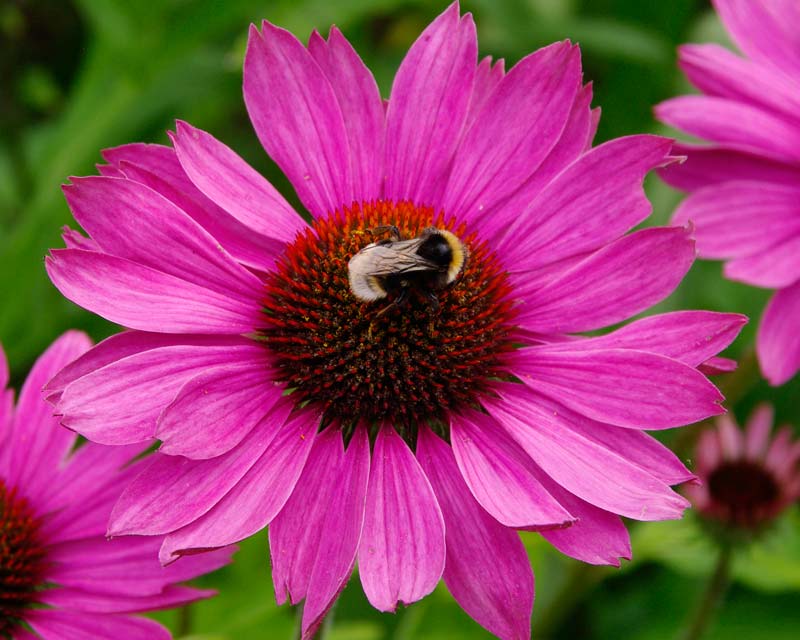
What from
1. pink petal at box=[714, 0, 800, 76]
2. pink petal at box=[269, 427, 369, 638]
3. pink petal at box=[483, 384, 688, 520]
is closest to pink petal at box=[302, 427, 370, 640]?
pink petal at box=[269, 427, 369, 638]

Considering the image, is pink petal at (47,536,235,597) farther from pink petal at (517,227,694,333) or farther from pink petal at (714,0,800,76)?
pink petal at (714,0,800,76)

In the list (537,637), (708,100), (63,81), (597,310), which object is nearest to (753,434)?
(537,637)

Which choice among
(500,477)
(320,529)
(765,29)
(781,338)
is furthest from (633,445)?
(765,29)

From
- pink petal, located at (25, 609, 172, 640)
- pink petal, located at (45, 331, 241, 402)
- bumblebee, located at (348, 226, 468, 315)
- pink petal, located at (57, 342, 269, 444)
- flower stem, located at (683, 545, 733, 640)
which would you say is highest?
pink petal, located at (45, 331, 241, 402)

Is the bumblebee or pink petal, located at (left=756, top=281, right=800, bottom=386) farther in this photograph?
pink petal, located at (left=756, top=281, right=800, bottom=386)

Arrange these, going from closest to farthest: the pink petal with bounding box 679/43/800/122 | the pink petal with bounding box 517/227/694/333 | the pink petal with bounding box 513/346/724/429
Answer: the pink petal with bounding box 513/346/724/429 < the pink petal with bounding box 517/227/694/333 < the pink petal with bounding box 679/43/800/122

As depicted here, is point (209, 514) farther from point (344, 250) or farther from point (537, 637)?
point (537, 637)

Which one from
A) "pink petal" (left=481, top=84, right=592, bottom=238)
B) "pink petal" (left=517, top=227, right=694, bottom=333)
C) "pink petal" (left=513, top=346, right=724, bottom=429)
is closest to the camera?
"pink petal" (left=513, top=346, right=724, bottom=429)

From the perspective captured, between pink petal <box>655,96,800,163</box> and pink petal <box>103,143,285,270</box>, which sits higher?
pink petal <box>103,143,285,270</box>

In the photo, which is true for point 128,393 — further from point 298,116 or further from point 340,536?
point 298,116
